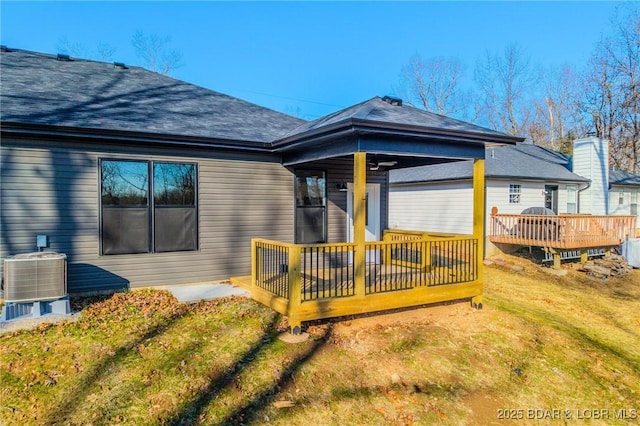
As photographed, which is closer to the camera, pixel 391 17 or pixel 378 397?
pixel 378 397

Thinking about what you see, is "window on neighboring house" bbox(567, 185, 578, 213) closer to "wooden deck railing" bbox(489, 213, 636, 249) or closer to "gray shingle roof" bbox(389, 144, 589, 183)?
"gray shingle roof" bbox(389, 144, 589, 183)

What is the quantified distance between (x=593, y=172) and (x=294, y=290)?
16848 mm

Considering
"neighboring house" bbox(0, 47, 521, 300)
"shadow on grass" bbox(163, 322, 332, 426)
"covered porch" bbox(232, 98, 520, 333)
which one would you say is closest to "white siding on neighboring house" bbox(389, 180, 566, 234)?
"neighboring house" bbox(0, 47, 521, 300)

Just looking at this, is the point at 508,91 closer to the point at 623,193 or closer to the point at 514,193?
the point at 623,193

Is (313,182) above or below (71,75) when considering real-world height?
below

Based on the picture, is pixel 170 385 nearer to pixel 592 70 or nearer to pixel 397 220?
pixel 397 220

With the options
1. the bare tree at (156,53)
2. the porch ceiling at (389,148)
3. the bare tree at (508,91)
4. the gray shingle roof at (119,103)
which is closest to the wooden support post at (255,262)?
the porch ceiling at (389,148)

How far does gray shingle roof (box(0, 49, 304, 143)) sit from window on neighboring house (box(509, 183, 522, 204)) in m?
8.77

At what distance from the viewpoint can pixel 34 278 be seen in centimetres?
540

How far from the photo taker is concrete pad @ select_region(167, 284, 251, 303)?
6.62m

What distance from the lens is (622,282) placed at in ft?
36.6

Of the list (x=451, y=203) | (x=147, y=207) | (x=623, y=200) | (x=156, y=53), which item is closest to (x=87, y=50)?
(x=156, y=53)

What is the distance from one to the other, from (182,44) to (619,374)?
96.4ft

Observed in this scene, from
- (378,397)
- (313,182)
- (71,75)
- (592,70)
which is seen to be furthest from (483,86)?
(378,397)
